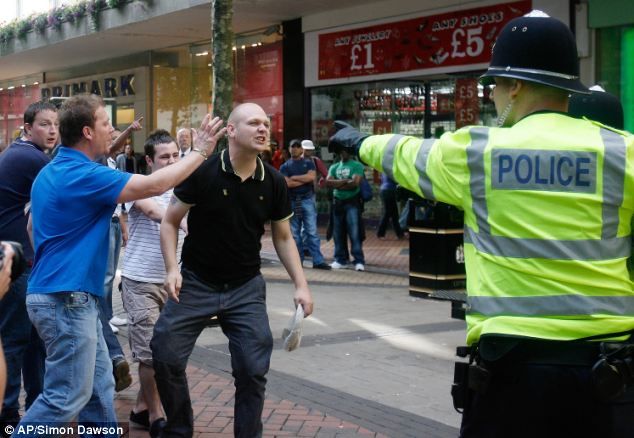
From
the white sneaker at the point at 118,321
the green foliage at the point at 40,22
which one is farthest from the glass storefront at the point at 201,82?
the white sneaker at the point at 118,321

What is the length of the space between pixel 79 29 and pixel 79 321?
21.0 meters

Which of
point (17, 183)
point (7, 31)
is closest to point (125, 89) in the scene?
point (7, 31)

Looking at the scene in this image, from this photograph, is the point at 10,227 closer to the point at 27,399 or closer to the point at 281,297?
the point at 27,399

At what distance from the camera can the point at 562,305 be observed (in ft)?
8.90

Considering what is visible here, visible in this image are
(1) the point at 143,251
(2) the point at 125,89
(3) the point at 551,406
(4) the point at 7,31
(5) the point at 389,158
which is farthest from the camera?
(2) the point at 125,89

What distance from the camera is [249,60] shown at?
23078 millimetres

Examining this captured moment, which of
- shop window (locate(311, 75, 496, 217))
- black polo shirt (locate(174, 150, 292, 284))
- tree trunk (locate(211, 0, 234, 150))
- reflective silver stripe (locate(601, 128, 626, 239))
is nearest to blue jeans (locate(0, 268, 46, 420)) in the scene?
black polo shirt (locate(174, 150, 292, 284))

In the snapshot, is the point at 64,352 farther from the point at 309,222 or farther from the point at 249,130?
the point at 309,222

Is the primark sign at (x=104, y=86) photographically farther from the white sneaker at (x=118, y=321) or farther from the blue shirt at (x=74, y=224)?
the blue shirt at (x=74, y=224)

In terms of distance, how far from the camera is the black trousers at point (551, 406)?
2674 millimetres

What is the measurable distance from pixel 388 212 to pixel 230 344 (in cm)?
1329

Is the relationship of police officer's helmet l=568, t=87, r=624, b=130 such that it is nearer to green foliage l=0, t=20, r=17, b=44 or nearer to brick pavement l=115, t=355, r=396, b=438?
brick pavement l=115, t=355, r=396, b=438

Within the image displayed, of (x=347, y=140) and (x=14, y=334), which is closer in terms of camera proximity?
(x=347, y=140)

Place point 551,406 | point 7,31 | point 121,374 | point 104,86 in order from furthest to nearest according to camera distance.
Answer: point 104,86 < point 7,31 < point 121,374 < point 551,406
